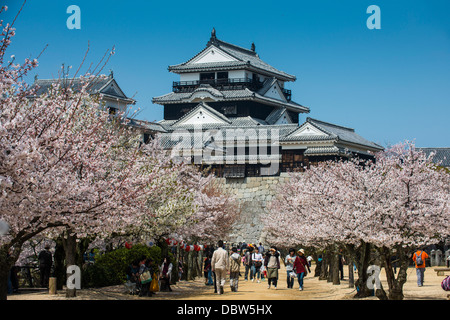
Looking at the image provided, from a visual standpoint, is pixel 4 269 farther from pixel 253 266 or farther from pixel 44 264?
pixel 253 266

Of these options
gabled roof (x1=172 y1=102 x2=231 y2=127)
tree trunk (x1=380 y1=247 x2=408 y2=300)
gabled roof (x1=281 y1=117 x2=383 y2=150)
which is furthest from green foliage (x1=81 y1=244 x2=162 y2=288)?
gabled roof (x1=172 y1=102 x2=231 y2=127)

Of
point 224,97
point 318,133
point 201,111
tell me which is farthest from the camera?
point 224,97

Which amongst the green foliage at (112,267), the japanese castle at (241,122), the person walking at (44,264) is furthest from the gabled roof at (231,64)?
A: the person walking at (44,264)

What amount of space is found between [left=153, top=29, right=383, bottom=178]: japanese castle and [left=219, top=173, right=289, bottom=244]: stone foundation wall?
85 cm

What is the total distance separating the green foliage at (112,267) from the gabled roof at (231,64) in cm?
3840

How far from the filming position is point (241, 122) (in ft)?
182

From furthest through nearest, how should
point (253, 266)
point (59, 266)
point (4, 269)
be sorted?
point (253, 266)
point (59, 266)
point (4, 269)

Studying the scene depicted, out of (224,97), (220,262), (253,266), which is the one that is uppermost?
(224,97)

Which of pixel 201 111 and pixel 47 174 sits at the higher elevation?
pixel 201 111

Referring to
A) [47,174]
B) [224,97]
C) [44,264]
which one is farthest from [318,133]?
[47,174]

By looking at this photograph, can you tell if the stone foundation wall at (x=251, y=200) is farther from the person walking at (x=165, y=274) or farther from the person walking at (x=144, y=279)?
the person walking at (x=144, y=279)

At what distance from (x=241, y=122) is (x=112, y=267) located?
113 feet
